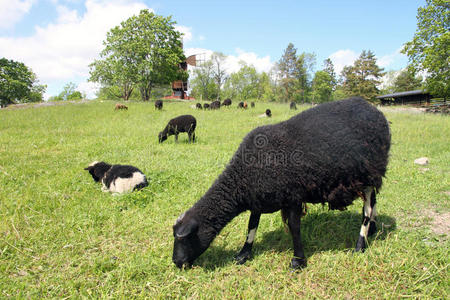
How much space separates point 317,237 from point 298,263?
0.89m

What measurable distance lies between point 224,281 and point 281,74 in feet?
237

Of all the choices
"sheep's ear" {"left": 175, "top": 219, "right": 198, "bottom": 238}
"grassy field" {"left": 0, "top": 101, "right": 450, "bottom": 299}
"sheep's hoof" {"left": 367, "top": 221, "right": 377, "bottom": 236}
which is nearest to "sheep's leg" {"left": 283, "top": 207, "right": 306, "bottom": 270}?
"grassy field" {"left": 0, "top": 101, "right": 450, "bottom": 299}

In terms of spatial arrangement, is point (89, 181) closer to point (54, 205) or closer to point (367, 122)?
point (54, 205)

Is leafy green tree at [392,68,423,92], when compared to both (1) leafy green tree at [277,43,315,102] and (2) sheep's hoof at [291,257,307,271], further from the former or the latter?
(2) sheep's hoof at [291,257,307,271]

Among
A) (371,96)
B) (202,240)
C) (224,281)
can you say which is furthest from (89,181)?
(371,96)

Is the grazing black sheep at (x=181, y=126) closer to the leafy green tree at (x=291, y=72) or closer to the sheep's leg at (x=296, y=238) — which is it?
the sheep's leg at (x=296, y=238)

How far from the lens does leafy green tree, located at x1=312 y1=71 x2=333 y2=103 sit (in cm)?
7578

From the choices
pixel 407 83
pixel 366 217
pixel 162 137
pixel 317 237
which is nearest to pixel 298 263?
pixel 317 237

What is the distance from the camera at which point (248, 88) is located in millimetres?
93062

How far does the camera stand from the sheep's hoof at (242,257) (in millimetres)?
3545

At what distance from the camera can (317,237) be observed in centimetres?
412

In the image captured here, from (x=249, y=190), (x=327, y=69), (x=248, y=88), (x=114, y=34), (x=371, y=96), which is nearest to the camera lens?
(x=249, y=190)

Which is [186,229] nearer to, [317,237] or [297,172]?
[297,172]

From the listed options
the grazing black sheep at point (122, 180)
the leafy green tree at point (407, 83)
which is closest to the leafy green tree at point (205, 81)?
the leafy green tree at point (407, 83)
